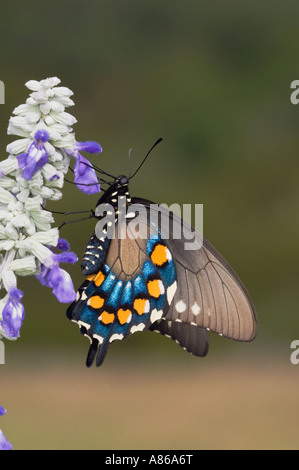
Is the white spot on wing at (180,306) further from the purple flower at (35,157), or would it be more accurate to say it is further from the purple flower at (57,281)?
the purple flower at (35,157)

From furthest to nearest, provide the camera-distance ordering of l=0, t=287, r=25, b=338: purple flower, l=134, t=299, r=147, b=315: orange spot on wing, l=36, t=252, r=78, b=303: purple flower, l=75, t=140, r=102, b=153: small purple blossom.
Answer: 1. l=134, t=299, r=147, b=315: orange spot on wing
2. l=75, t=140, r=102, b=153: small purple blossom
3. l=36, t=252, r=78, b=303: purple flower
4. l=0, t=287, r=25, b=338: purple flower

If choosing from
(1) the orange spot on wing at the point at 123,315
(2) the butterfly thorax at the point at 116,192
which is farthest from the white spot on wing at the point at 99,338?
(2) the butterfly thorax at the point at 116,192

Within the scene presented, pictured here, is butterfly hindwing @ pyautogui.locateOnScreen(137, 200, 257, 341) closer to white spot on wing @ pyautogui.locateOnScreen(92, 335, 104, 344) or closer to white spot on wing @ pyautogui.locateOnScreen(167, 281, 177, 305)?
white spot on wing @ pyautogui.locateOnScreen(167, 281, 177, 305)

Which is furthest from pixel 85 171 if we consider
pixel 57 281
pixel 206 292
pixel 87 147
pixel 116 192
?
pixel 206 292

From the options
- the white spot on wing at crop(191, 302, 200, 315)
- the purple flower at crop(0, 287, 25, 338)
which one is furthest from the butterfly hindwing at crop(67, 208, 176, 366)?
the purple flower at crop(0, 287, 25, 338)

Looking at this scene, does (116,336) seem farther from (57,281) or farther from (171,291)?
(57,281)

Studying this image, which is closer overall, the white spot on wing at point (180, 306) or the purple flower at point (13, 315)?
the purple flower at point (13, 315)

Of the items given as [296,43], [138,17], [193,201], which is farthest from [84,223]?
[296,43]

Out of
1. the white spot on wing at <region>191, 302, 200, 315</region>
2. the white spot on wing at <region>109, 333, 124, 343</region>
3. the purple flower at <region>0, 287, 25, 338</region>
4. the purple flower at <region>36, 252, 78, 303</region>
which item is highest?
the white spot on wing at <region>191, 302, 200, 315</region>
